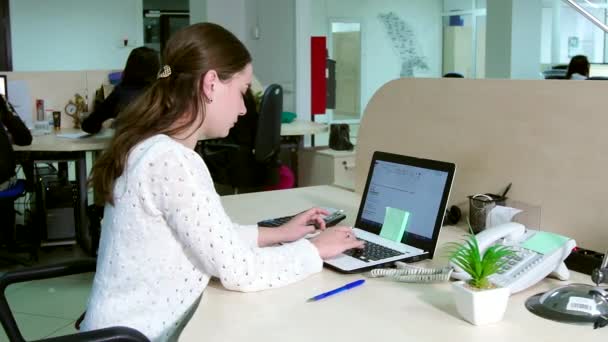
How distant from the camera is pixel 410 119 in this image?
2.04 m

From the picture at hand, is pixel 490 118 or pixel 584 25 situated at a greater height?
pixel 584 25

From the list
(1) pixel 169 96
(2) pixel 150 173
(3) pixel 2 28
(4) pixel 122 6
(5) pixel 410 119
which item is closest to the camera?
(2) pixel 150 173

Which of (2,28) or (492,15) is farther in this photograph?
(2,28)

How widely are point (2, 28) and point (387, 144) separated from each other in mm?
6102

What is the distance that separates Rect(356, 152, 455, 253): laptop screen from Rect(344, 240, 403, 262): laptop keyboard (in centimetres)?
7

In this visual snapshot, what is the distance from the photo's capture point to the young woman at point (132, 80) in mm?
3647

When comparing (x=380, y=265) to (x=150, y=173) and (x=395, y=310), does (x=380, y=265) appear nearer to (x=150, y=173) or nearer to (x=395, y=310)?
(x=395, y=310)

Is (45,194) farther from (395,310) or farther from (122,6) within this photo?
(122,6)

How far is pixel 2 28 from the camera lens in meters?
7.02

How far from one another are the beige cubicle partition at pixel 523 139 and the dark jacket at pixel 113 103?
6.53 ft

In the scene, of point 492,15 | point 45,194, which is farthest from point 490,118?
point 492,15

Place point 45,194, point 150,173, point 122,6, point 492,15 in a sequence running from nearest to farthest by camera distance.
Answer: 1. point 150,173
2. point 45,194
3. point 492,15
4. point 122,6

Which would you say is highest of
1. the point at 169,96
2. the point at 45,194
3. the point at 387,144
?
the point at 169,96

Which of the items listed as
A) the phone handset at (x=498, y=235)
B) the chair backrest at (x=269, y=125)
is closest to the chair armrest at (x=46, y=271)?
the phone handset at (x=498, y=235)
